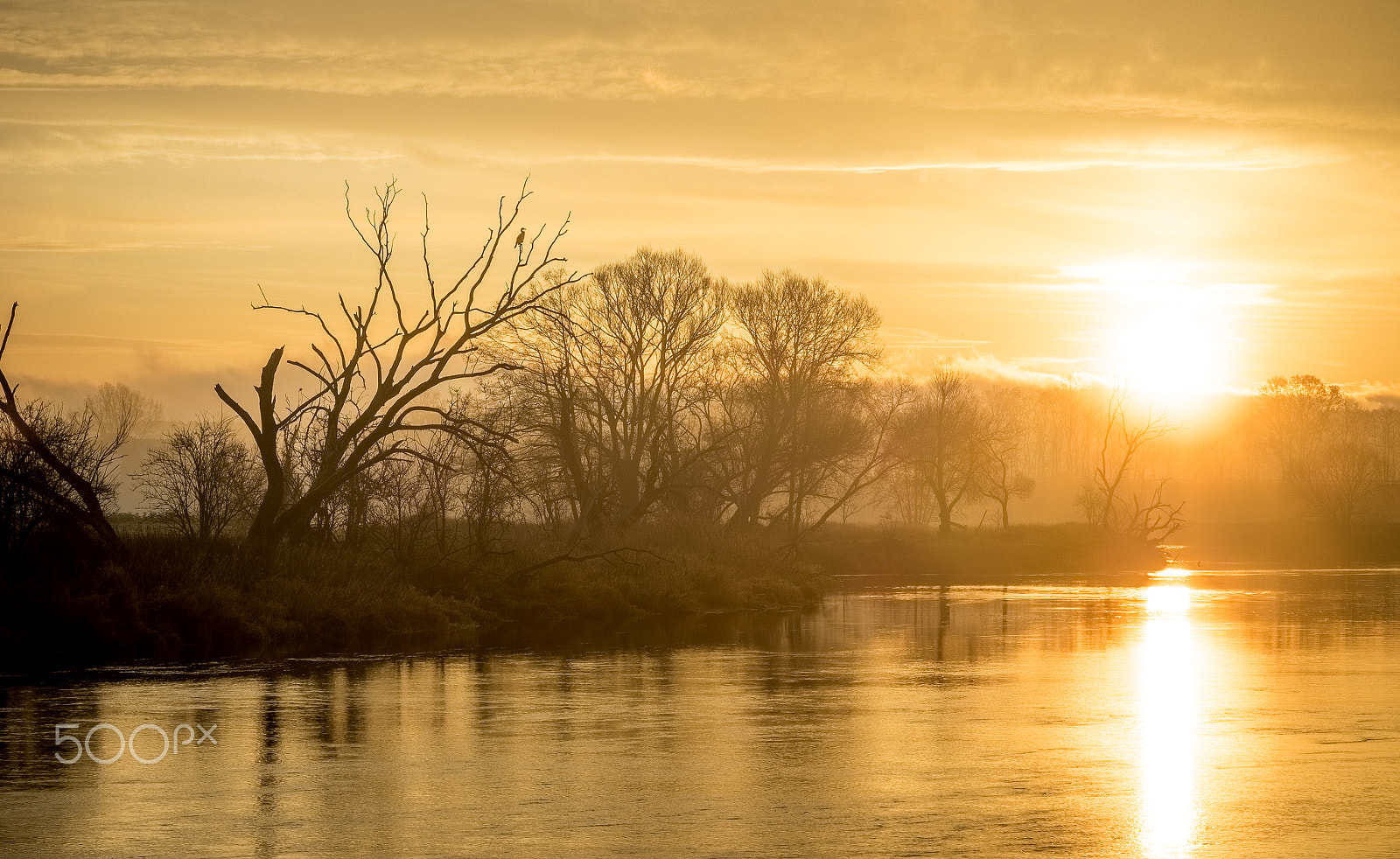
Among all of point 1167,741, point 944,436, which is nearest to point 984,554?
point 944,436

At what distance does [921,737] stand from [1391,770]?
4509 mm

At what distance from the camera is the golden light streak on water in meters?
10.0

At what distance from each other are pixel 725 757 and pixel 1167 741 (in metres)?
4.79

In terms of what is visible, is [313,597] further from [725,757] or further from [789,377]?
[789,377]

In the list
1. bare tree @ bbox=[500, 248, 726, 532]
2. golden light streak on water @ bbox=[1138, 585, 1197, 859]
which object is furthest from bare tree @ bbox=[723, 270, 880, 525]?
golden light streak on water @ bbox=[1138, 585, 1197, 859]

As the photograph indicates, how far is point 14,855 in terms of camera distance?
9.32m

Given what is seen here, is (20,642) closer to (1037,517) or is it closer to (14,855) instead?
(14,855)

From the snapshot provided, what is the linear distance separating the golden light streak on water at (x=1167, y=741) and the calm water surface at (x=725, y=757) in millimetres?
51

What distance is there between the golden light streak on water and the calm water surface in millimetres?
51

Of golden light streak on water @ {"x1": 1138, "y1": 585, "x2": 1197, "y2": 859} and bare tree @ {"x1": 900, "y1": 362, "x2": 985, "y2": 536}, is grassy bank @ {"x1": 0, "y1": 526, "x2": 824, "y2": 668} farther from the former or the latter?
bare tree @ {"x1": 900, "y1": 362, "x2": 985, "y2": 536}

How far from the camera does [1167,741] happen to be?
1448 centimetres

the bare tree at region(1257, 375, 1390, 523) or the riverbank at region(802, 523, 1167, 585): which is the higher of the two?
the bare tree at region(1257, 375, 1390, 523)

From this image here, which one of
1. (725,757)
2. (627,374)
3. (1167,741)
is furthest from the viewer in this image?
(627,374)

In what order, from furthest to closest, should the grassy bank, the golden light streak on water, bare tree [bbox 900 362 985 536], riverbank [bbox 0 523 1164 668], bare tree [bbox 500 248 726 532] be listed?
bare tree [bbox 900 362 985 536] < bare tree [bbox 500 248 726 532] < riverbank [bbox 0 523 1164 668] < the grassy bank < the golden light streak on water
